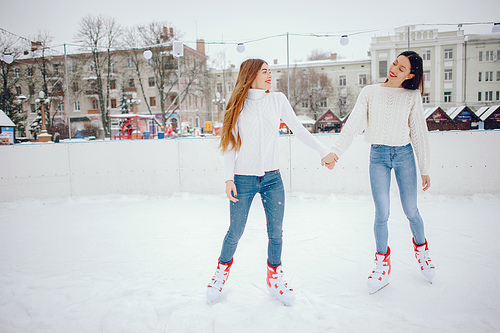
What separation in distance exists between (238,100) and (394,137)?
100cm

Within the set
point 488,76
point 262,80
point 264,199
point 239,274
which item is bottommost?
point 239,274

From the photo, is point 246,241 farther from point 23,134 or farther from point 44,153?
point 23,134

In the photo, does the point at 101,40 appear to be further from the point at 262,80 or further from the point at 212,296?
the point at 212,296

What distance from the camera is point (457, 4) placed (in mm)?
5672

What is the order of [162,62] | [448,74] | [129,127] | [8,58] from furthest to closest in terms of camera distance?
[162,62] < [129,127] < [8,58] < [448,74]

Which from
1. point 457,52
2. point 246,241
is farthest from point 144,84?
point 246,241

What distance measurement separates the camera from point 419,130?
2105mm

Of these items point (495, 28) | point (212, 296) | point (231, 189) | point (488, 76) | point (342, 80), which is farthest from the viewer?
point (342, 80)

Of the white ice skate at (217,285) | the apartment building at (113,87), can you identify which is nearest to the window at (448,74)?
the white ice skate at (217,285)

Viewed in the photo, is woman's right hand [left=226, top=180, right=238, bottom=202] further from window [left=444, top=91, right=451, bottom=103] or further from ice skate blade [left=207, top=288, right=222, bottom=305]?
window [left=444, top=91, right=451, bottom=103]

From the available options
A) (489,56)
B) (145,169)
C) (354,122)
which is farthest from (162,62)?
(354,122)

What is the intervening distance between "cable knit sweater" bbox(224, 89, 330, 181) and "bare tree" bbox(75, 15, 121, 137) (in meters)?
20.8

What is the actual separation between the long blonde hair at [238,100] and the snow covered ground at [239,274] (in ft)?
3.18

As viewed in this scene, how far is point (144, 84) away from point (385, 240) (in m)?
27.5
